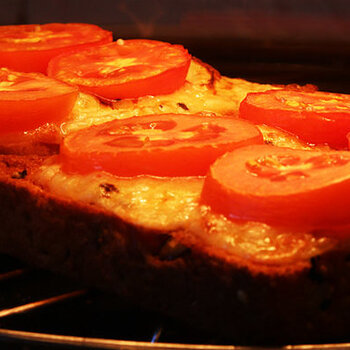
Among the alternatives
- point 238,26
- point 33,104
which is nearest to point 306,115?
point 33,104

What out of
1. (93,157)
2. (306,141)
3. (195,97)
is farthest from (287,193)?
(195,97)

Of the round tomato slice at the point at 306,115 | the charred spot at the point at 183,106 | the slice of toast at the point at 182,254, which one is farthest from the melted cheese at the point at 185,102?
the slice of toast at the point at 182,254

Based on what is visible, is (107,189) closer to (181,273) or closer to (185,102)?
(181,273)

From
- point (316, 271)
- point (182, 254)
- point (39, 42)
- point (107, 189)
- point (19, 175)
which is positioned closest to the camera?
point (316, 271)

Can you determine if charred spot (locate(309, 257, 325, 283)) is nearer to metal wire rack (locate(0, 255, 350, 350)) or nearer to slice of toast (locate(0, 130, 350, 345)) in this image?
slice of toast (locate(0, 130, 350, 345))

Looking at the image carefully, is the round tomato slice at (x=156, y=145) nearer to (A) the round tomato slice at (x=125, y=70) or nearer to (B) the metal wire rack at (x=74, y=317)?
(B) the metal wire rack at (x=74, y=317)

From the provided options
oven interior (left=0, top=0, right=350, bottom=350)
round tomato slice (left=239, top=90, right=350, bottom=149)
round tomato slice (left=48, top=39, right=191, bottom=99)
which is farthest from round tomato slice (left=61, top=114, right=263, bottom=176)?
round tomato slice (left=48, top=39, right=191, bottom=99)
